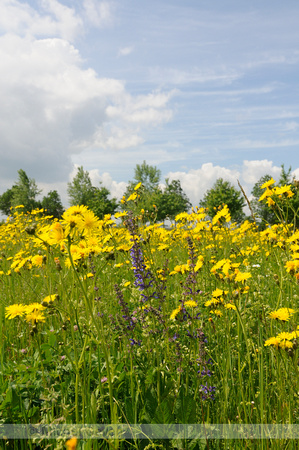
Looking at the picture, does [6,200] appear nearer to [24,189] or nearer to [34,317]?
[24,189]

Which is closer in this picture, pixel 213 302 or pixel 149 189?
pixel 213 302

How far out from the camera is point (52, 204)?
2036 inches

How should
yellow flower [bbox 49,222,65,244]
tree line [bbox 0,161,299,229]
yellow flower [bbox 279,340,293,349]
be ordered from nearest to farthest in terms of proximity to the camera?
yellow flower [bbox 49,222,65,244]
yellow flower [bbox 279,340,293,349]
tree line [bbox 0,161,299,229]

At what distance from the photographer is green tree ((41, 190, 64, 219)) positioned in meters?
50.2

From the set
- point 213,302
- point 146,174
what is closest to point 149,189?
point 146,174

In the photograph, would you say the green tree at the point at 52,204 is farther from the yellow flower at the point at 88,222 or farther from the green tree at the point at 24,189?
the yellow flower at the point at 88,222

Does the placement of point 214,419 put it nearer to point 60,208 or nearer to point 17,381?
point 17,381

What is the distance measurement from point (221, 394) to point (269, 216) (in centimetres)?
5065

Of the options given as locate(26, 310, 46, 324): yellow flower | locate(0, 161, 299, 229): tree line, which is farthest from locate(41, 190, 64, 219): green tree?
locate(26, 310, 46, 324): yellow flower

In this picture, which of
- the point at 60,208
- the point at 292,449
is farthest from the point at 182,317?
the point at 60,208

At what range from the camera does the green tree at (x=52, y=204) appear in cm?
5019

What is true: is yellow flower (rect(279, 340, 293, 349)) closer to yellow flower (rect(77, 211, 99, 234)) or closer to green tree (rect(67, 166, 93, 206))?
yellow flower (rect(77, 211, 99, 234))

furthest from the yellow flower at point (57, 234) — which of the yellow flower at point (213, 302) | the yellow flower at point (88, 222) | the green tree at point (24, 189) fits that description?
the green tree at point (24, 189)

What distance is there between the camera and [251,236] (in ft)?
24.8
